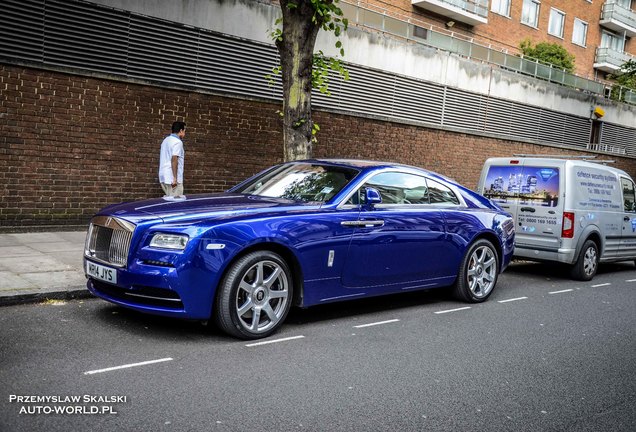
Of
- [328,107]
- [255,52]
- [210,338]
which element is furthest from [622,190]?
[210,338]

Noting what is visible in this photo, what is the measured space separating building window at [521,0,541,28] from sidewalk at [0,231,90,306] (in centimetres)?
2870

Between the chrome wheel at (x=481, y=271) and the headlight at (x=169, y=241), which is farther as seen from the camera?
the chrome wheel at (x=481, y=271)

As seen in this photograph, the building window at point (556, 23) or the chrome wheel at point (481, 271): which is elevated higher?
the building window at point (556, 23)

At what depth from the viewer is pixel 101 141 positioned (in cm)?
1096

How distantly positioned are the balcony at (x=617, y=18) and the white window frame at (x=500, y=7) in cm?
973

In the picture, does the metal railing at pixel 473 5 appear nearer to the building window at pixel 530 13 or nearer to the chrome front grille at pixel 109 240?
the building window at pixel 530 13

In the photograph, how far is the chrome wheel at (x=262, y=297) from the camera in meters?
5.32

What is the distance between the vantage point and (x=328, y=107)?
14.6 metres

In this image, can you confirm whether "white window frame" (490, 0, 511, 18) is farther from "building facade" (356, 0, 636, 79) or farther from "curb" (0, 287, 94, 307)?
"curb" (0, 287, 94, 307)

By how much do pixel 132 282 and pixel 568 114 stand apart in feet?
73.4

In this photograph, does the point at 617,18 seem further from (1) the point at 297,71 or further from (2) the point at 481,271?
(2) the point at 481,271

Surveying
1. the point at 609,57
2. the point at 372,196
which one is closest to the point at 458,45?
the point at 372,196

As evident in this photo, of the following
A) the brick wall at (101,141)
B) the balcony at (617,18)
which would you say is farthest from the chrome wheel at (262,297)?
the balcony at (617,18)

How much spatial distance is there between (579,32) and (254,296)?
120 ft
